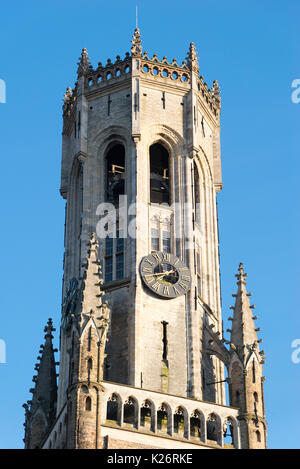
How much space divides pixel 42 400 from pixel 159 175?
11.1 meters

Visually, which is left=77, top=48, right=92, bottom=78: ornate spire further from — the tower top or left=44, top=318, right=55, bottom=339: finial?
left=44, top=318, right=55, bottom=339: finial

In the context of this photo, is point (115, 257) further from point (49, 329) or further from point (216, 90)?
point (216, 90)

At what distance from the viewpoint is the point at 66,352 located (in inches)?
2517

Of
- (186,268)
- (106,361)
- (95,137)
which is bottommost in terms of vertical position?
(106,361)

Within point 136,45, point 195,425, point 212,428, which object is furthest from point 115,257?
point 136,45

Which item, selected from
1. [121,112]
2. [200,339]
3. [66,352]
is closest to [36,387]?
[66,352]

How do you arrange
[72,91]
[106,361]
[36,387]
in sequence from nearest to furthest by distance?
[106,361] → [36,387] → [72,91]

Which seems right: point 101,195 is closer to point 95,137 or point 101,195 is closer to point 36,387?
point 95,137

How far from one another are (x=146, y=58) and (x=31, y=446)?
58.4 feet

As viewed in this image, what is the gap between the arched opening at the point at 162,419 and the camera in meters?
58.1

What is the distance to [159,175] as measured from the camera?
6856 centimetres

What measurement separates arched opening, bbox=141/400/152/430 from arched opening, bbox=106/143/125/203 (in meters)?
11.4

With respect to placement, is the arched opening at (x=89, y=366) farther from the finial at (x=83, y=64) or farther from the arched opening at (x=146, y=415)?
the finial at (x=83, y=64)

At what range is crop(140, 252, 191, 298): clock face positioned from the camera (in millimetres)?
63031
